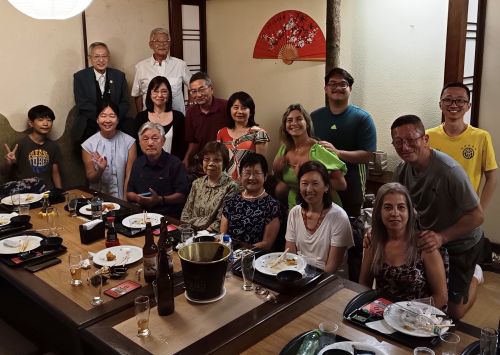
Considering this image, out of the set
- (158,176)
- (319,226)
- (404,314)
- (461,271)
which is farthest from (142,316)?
(158,176)

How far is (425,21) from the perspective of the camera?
3.78 meters

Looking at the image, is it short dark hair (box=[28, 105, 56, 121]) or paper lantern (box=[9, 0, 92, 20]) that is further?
short dark hair (box=[28, 105, 56, 121])

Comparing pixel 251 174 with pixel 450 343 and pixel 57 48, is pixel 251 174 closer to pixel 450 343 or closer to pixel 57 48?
pixel 450 343

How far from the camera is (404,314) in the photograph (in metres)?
1.62

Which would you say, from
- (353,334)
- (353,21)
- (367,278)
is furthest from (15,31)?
(353,334)

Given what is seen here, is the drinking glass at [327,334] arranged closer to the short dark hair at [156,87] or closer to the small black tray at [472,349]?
the small black tray at [472,349]

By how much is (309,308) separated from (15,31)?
12.0ft

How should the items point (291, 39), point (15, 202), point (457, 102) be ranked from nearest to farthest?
point (457, 102), point (15, 202), point (291, 39)

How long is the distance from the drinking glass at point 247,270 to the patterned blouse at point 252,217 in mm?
828

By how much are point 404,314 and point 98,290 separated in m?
1.11

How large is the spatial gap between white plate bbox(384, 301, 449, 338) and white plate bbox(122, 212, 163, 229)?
1.27 metres

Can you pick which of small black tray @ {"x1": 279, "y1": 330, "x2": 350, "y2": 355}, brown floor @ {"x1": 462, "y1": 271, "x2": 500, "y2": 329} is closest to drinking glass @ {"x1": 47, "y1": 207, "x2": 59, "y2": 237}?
small black tray @ {"x1": 279, "y1": 330, "x2": 350, "y2": 355}

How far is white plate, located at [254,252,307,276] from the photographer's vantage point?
1.96 metres

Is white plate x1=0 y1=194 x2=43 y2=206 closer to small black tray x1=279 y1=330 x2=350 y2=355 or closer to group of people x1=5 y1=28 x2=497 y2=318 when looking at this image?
group of people x1=5 y1=28 x2=497 y2=318
